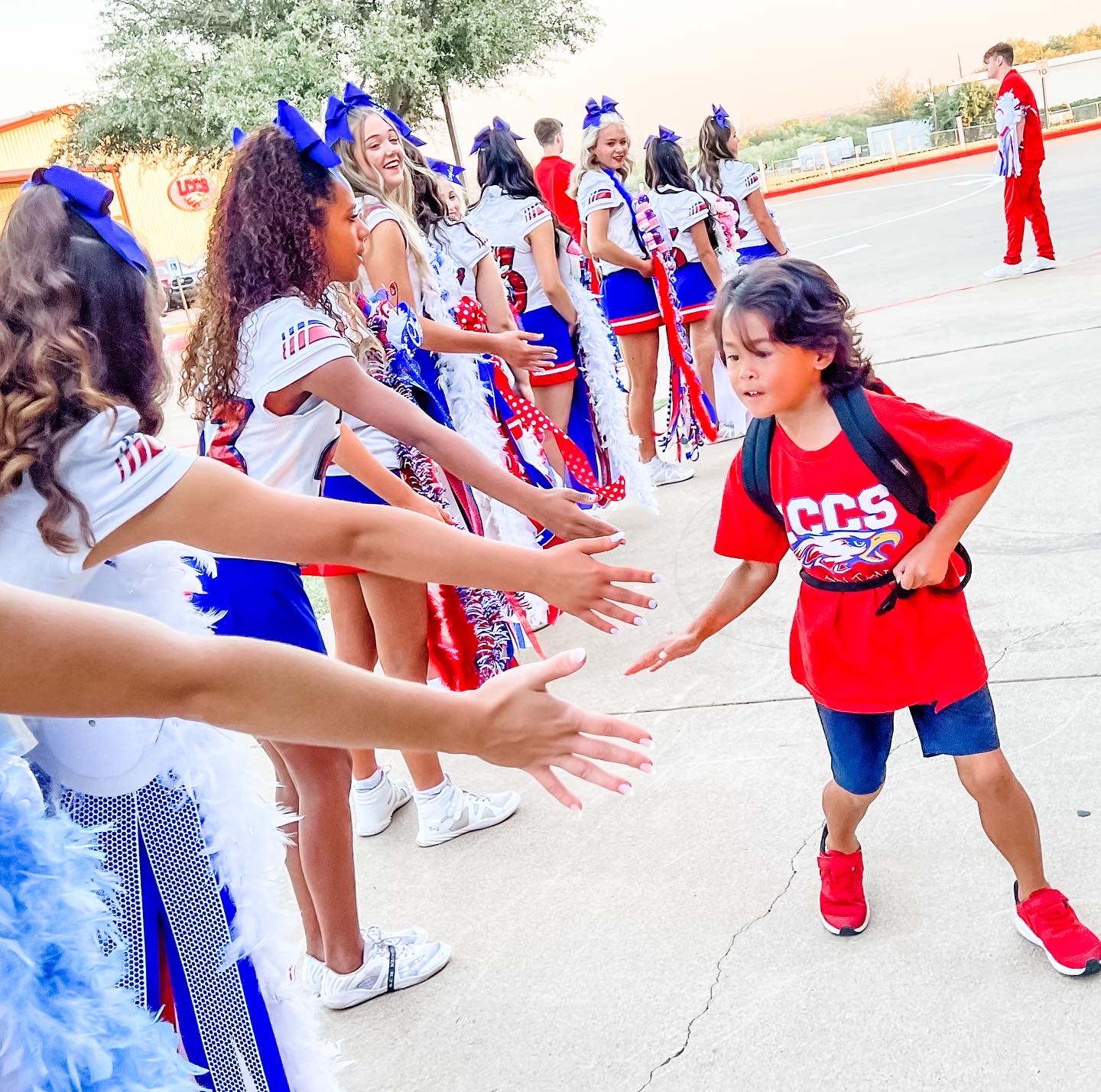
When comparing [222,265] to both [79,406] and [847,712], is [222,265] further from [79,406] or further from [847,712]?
[847,712]

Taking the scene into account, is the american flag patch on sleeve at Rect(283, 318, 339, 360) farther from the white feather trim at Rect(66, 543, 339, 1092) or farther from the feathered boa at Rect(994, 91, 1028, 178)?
the feathered boa at Rect(994, 91, 1028, 178)

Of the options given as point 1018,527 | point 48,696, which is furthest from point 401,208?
point 48,696

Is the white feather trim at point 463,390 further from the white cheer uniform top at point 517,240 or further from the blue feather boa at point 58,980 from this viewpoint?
the blue feather boa at point 58,980

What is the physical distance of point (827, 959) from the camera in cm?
256

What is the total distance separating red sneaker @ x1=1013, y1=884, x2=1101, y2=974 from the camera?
7.58 feet

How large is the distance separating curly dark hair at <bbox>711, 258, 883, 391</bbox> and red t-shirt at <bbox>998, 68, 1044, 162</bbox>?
928 cm

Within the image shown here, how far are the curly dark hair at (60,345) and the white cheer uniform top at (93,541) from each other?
17mm

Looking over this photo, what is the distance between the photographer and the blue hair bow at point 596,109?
21.7 feet

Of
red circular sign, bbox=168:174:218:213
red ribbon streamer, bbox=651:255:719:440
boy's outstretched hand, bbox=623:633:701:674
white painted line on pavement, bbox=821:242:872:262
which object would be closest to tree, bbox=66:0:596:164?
red circular sign, bbox=168:174:218:213

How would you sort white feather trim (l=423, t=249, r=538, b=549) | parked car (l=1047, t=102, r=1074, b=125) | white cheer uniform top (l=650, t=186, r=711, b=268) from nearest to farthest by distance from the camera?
white feather trim (l=423, t=249, r=538, b=549), white cheer uniform top (l=650, t=186, r=711, b=268), parked car (l=1047, t=102, r=1074, b=125)

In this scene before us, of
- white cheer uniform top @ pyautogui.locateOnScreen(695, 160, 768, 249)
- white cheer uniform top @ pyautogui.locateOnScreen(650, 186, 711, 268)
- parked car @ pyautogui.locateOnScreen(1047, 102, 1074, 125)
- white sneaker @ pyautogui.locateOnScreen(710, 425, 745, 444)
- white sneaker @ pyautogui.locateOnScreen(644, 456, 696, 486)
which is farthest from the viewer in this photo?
parked car @ pyautogui.locateOnScreen(1047, 102, 1074, 125)

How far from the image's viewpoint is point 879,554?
2336 mm

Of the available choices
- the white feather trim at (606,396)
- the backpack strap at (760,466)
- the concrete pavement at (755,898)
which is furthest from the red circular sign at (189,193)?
the backpack strap at (760,466)

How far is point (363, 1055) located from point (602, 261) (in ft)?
15.9
